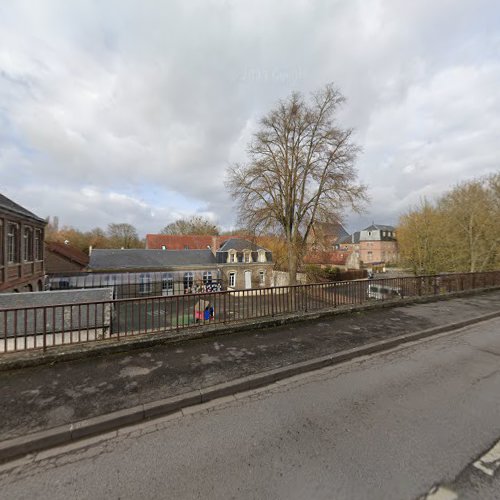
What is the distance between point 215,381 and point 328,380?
73.9 inches

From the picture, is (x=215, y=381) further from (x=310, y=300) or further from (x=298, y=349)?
(x=310, y=300)

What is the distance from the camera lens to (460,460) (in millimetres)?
2561

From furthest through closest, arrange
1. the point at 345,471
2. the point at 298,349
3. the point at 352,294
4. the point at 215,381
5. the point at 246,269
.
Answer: the point at 246,269
the point at 352,294
the point at 298,349
the point at 215,381
the point at 345,471

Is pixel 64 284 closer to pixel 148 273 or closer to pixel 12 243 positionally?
pixel 148 273

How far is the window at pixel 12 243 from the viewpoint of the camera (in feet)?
45.6

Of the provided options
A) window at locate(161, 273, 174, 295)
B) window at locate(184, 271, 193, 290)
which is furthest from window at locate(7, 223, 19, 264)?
window at locate(184, 271, 193, 290)

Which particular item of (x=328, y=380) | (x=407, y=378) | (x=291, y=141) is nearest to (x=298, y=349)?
(x=328, y=380)

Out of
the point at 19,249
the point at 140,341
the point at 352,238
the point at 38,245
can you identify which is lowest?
the point at 140,341

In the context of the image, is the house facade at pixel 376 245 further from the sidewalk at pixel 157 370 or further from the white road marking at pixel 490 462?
the white road marking at pixel 490 462

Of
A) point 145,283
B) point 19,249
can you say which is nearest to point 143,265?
point 145,283

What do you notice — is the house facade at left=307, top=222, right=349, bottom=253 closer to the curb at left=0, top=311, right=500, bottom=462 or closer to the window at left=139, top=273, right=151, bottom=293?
the curb at left=0, top=311, right=500, bottom=462

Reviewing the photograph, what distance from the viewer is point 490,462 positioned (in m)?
2.54

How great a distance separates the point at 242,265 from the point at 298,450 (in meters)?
30.8

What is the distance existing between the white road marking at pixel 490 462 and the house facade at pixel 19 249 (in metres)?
17.5
